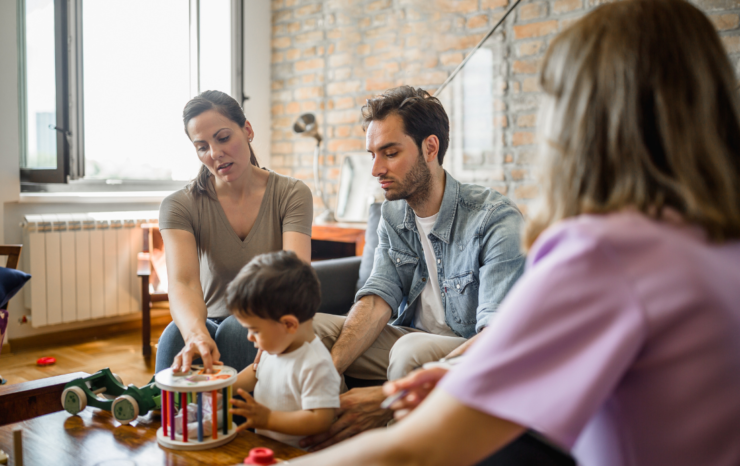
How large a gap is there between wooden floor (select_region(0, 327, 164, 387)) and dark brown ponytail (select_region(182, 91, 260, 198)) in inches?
42.6

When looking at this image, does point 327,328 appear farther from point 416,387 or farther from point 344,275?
point 416,387

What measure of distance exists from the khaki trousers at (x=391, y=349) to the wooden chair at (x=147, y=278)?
5.40ft

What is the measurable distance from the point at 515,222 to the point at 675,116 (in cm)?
103

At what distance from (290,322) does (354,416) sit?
0.31 m

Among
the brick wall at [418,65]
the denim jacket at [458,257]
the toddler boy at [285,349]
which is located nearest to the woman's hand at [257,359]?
the toddler boy at [285,349]

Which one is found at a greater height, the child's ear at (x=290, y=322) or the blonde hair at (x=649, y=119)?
the blonde hair at (x=649, y=119)

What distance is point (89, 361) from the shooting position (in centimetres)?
272

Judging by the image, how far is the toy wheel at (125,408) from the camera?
112 cm

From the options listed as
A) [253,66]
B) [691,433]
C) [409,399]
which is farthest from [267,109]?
[691,433]

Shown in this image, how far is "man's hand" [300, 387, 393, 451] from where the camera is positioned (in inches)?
48.3

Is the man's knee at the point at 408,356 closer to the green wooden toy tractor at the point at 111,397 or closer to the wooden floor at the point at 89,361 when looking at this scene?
the green wooden toy tractor at the point at 111,397

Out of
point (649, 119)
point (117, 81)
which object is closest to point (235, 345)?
point (649, 119)

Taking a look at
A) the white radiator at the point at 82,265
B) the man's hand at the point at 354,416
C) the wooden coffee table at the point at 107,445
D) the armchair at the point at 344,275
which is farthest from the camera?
the white radiator at the point at 82,265

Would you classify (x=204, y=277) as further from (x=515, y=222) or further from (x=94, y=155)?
(x=94, y=155)
